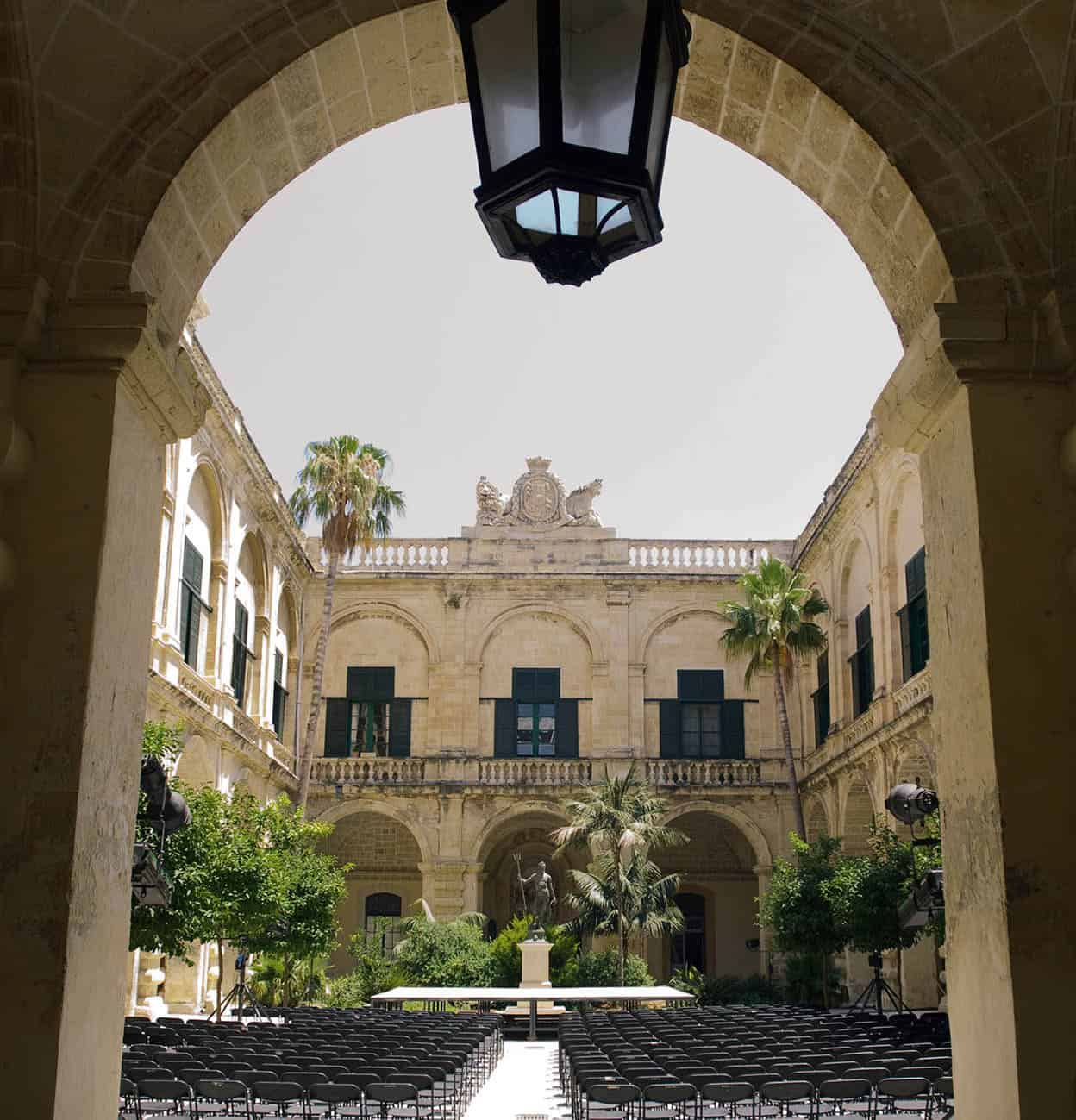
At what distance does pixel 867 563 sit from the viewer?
29141mm

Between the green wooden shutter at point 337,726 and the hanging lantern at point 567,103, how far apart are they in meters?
32.5

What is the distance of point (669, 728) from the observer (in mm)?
35031

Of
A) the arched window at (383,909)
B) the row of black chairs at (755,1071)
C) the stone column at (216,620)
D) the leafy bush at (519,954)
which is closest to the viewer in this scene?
the row of black chairs at (755,1071)

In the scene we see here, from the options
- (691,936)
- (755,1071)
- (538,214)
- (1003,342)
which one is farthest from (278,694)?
(538,214)

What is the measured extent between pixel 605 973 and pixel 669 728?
25.7 feet

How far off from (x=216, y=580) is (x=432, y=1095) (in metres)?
15.7

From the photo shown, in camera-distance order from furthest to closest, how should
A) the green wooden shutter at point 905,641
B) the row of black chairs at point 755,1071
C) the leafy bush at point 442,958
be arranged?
the leafy bush at point 442,958
the green wooden shutter at point 905,641
the row of black chairs at point 755,1071

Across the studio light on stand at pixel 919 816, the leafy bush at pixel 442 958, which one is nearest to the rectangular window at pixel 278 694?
the leafy bush at pixel 442 958

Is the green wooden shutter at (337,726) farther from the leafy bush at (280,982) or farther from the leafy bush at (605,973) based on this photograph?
the leafy bush at (605,973)

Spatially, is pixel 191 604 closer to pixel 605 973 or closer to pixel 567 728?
pixel 605 973

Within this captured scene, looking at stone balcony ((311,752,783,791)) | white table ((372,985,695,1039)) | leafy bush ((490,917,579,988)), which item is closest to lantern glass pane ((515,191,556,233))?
white table ((372,985,695,1039))

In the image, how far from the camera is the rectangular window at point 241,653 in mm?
27969

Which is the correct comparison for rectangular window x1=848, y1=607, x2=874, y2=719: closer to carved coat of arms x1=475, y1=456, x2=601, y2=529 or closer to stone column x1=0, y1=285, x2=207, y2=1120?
carved coat of arms x1=475, y1=456, x2=601, y2=529

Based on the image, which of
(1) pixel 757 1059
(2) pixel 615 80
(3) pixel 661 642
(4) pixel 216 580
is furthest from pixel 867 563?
(2) pixel 615 80
